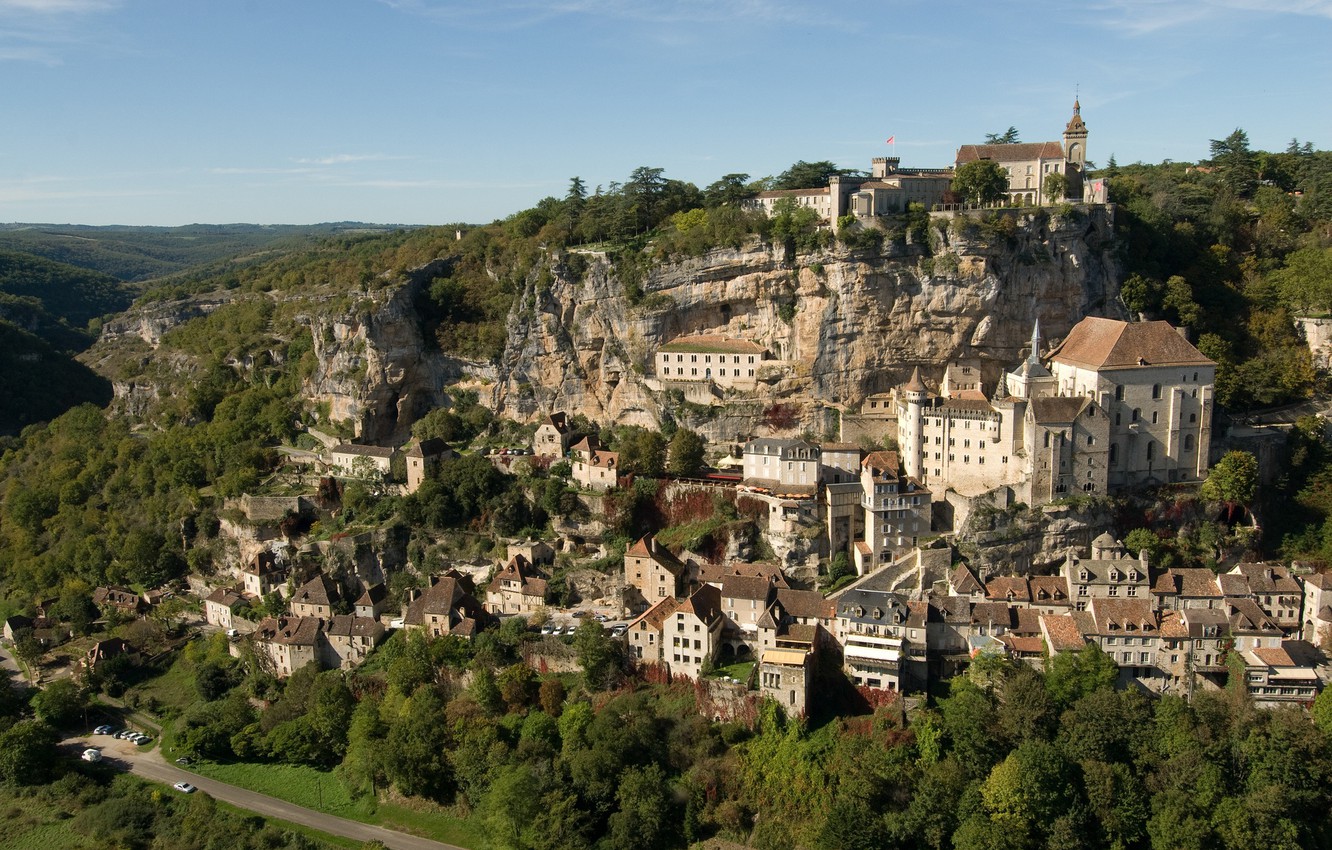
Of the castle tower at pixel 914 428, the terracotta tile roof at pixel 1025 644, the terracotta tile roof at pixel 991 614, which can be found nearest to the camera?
the terracotta tile roof at pixel 1025 644

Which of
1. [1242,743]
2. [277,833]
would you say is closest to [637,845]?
[277,833]

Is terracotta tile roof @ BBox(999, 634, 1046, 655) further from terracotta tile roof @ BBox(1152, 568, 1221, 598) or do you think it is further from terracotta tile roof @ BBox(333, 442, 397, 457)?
terracotta tile roof @ BBox(333, 442, 397, 457)

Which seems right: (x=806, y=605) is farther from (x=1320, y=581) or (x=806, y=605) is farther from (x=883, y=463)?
(x=1320, y=581)

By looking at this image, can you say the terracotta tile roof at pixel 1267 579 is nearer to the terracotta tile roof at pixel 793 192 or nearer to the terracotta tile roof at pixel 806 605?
the terracotta tile roof at pixel 806 605

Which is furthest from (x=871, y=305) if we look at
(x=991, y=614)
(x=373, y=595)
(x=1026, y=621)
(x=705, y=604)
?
(x=373, y=595)

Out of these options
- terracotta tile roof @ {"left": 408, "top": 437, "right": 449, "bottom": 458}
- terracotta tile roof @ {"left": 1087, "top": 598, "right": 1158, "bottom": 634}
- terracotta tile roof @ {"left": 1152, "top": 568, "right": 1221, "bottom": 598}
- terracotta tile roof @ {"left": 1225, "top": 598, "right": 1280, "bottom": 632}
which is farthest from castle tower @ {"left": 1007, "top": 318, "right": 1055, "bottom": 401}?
terracotta tile roof @ {"left": 408, "top": 437, "right": 449, "bottom": 458}

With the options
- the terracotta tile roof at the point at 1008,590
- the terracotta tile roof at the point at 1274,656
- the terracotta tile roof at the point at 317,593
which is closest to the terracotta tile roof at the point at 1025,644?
the terracotta tile roof at the point at 1008,590
